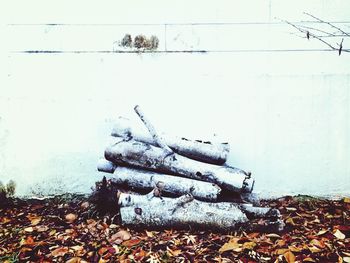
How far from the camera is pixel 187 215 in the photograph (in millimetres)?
Result: 3635

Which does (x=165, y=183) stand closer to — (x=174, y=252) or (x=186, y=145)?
(x=186, y=145)

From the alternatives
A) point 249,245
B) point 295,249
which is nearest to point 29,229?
point 249,245

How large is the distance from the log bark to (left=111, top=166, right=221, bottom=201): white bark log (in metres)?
0.14

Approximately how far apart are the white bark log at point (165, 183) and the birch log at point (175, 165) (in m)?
0.07

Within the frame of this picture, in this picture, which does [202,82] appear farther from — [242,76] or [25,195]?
[25,195]

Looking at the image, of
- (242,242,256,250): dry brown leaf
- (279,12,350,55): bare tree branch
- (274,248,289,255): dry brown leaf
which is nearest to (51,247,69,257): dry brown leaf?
(242,242,256,250): dry brown leaf

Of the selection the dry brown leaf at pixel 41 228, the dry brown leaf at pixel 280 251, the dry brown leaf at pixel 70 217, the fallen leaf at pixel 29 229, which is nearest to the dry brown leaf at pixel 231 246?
the dry brown leaf at pixel 280 251

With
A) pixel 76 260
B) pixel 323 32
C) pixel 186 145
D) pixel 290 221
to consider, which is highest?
pixel 323 32

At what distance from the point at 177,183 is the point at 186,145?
1.45 ft

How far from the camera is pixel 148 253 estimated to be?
3.34 meters

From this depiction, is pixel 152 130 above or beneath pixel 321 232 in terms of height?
above

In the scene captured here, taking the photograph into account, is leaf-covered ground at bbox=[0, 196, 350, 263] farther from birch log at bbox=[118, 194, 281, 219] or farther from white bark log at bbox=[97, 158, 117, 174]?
white bark log at bbox=[97, 158, 117, 174]

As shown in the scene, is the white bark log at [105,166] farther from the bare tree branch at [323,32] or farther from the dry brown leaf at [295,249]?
the bare tree branch at [323,32]

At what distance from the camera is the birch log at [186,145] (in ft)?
13.3
